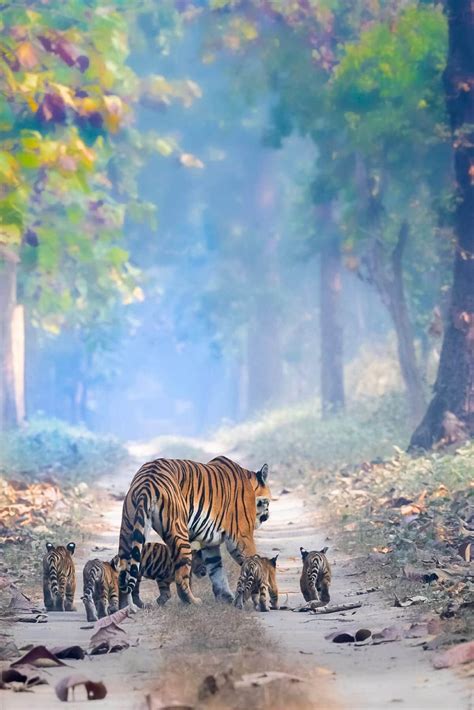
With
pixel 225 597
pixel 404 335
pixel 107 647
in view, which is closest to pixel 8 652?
pixel 107 647

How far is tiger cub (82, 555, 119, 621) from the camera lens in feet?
32.4

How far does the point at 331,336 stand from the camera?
37.6 m

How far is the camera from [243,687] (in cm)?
664

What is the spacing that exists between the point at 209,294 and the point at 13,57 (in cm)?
2959

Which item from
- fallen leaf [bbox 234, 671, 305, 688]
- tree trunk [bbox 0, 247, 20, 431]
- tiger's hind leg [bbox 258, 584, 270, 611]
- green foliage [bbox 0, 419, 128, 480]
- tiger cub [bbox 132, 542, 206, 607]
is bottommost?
fallen leaf [bbox 234, 671, 305, 688]

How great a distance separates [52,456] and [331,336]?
11362 mm

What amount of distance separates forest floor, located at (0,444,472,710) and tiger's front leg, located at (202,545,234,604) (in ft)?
0.51

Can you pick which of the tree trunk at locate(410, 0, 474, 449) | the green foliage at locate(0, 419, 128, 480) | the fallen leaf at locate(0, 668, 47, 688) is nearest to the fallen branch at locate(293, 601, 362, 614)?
the fallen leaf at locate(0, 668, 47, 688)

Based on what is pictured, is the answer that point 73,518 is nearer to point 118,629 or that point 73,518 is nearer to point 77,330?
point 118,629

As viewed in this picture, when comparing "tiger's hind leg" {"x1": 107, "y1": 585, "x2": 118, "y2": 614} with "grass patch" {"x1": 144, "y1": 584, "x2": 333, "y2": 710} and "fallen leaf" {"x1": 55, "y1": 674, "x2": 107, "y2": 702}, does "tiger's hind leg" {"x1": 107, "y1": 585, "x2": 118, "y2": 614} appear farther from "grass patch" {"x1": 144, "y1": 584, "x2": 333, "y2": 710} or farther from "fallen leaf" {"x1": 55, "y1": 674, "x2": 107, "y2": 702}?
"fallen leaf" {"x1": 55, "y1": 674, "x2": 107, "y2": 702}

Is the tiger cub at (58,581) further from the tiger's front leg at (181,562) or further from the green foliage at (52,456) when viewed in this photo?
the green foliage at (52,456)

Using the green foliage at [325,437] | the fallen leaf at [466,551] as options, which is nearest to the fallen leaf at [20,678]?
the fallen leaf at [466,551]

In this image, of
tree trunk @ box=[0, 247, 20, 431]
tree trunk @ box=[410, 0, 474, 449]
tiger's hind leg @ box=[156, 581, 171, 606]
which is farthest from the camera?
tree trunk @ box=[0, 247, 20, 431]

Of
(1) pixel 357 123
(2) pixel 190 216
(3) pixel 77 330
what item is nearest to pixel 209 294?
(2) pixel 190 216
